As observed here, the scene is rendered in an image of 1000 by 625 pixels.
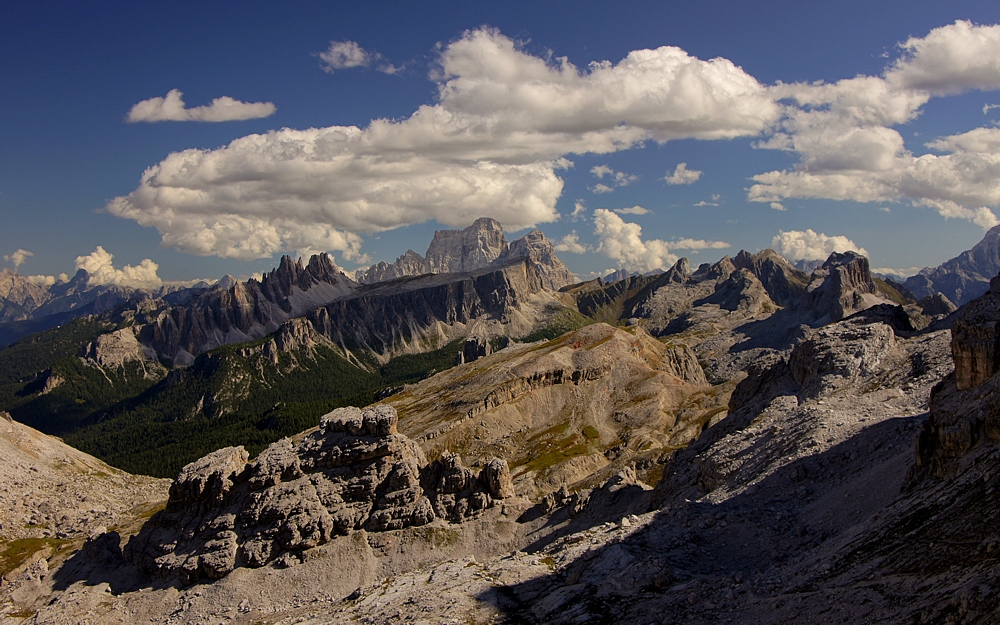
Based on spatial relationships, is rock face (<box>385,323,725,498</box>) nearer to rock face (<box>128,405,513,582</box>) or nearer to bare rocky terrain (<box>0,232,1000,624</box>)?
bare rocky terrain (<box>0,232,1000,624</box>)

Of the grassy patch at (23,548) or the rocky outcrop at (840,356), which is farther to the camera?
the grassy patch at (23,548)

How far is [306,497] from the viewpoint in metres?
95.1

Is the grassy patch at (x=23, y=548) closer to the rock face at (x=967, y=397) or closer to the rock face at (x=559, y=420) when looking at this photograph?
the rock face at (x=559, y=420)

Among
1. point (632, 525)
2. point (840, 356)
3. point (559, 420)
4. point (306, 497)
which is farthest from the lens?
point (559, 420)

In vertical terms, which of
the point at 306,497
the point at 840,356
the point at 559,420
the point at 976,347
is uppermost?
the point at 976,347

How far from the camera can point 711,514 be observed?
67938 millimetres

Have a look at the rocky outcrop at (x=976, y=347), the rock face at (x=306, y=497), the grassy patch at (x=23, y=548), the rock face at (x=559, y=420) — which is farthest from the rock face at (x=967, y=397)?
the grassy patch at (x=23, y=548)

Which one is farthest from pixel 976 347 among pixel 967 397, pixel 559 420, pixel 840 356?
pixel 559 420

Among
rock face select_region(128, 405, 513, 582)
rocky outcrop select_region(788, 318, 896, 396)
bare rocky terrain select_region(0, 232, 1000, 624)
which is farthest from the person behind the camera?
rocky outcrop select_region(788, 318, 896, 396)

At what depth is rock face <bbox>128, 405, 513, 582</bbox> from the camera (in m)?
90.4

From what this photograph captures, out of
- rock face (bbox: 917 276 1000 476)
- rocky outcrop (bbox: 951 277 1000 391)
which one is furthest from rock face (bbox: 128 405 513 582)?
rocky outcrop (bbox: 951 277 1000 391)

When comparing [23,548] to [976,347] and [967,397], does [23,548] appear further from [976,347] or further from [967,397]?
[976,347]

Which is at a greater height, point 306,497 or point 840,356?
point 840,356

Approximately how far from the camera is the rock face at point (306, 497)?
9038 centimetres
